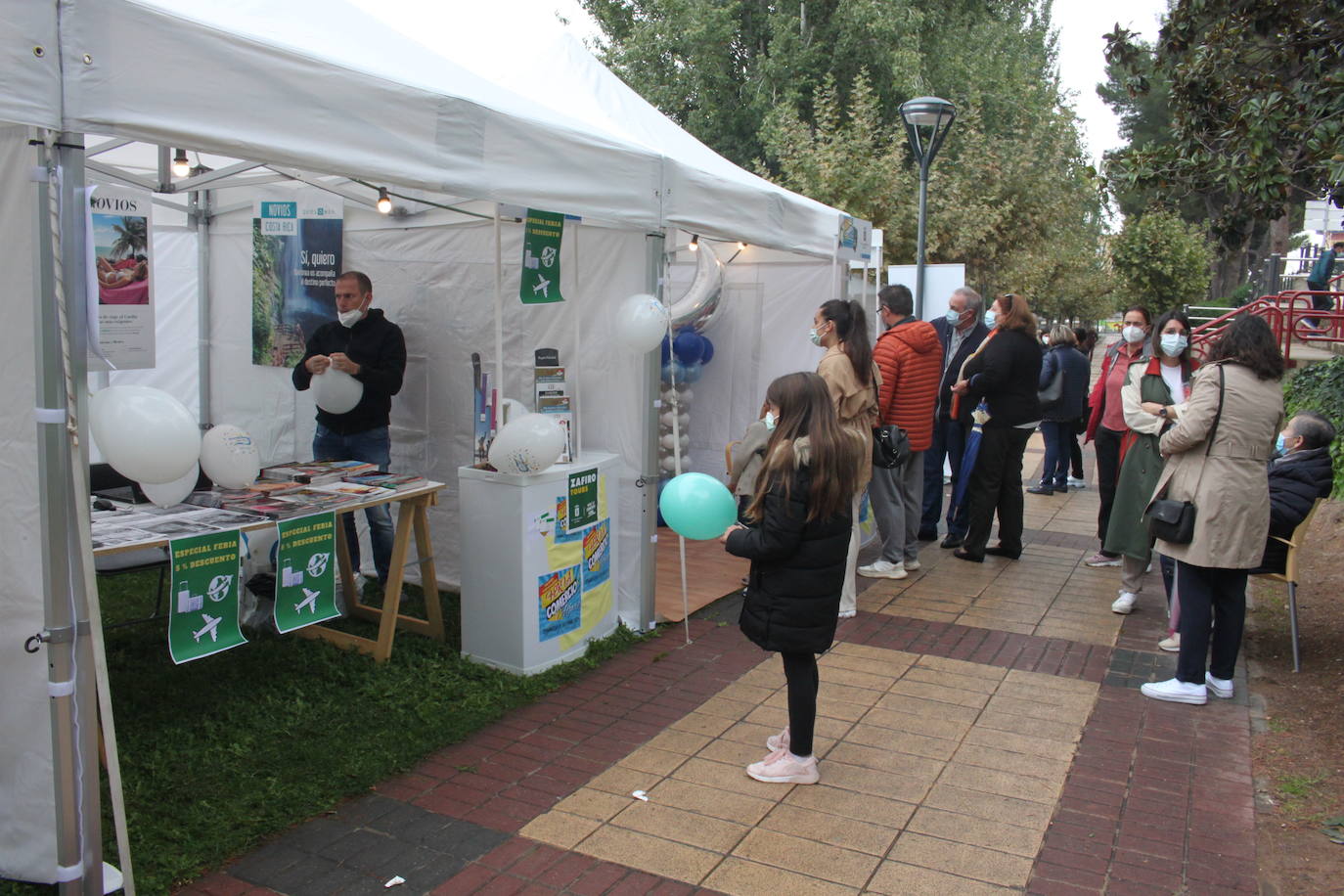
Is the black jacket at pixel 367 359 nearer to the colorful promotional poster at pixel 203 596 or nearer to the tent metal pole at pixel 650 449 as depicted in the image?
the tent metal pole at pixel 650 449

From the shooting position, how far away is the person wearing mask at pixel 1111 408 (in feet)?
21.3

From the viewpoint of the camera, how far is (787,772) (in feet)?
12.1

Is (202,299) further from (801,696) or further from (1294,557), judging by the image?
(1294,557)

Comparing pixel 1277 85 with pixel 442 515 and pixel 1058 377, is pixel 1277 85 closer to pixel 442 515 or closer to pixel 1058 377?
pixel 1058 377

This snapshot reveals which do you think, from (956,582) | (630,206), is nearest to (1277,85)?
(956,582)

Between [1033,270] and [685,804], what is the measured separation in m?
16.8

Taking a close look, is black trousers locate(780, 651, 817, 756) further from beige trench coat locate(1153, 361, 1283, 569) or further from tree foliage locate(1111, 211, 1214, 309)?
tree foliage locate(1111, 211, 1214, 309)

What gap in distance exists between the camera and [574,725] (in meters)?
4.20

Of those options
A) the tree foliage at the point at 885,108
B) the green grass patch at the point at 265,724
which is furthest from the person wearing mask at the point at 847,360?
the tree foliage at the point at 885,108

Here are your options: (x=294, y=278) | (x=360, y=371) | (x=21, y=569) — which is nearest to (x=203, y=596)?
(x=21, y=569)

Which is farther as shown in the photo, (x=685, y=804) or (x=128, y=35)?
(x=685, y=804)

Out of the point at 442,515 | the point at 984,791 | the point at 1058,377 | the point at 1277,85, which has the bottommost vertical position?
the point at 984,791

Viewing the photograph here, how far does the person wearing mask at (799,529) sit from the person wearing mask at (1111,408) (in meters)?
3.91

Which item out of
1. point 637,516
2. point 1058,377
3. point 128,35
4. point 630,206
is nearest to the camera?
point 128,35
